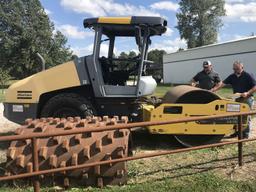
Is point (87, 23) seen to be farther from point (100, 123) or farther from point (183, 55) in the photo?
point (183, 55)

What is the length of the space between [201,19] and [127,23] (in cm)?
5406

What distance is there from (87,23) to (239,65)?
318 centimetres

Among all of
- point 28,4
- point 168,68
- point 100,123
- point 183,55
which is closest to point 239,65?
point 100,123

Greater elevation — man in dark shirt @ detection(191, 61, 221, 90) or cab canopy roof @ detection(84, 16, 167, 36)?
cab canopy roof @ detection(84, 16, 167, 36)

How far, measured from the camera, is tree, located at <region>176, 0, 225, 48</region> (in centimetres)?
6062

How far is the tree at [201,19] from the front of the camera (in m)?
60.6

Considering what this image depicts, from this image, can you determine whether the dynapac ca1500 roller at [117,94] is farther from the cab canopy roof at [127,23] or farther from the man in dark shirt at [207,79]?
the man in dark shirt at [207,79]

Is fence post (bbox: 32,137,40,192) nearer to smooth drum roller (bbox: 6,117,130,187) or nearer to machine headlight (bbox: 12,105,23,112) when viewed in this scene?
smooth drum roller (bbox: 6,117,130,187)

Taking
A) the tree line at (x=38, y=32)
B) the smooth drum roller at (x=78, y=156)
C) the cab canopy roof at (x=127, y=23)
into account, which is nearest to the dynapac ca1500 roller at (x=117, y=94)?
the cab canopy roof at (x=127, y=23)

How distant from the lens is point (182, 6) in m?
61.9

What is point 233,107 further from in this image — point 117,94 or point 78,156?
point 78,156

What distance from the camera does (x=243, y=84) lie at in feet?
30.0

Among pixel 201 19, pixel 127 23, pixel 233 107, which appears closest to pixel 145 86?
pixel 127 23

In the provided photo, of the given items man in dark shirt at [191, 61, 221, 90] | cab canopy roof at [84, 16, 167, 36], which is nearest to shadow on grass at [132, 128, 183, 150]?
man in dark shirt at [191, 61, 221, 90]
